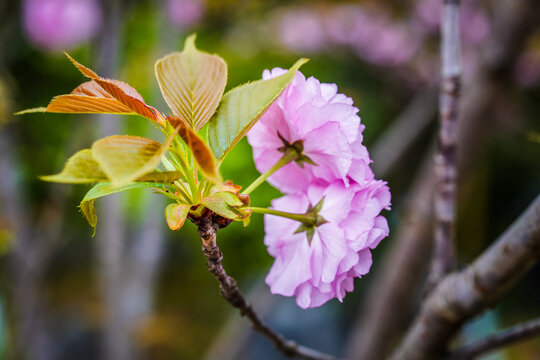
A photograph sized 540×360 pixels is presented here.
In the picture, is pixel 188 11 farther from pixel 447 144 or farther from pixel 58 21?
pixel 447 144

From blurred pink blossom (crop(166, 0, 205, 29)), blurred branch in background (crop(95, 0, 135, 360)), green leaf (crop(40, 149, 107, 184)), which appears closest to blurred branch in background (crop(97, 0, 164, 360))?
blurred branch in background (crop(95, 0, 135, 360))

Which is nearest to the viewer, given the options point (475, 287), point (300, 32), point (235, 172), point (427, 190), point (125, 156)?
point (125, 156)

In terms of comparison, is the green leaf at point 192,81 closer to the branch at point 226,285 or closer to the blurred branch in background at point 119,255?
the branch at point 226,285

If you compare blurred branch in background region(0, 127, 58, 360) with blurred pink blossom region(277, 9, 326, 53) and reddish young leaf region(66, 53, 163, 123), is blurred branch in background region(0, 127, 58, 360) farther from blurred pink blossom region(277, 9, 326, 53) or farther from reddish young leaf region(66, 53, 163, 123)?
blurred pink blossom region(277, 9, 326, 53)

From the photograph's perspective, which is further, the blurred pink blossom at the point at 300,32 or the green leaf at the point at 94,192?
the blurred pink blossom at the point at 300,32

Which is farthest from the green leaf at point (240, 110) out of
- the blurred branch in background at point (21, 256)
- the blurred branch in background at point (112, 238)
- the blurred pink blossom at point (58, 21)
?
the blurred pink blossom at point (58, 21)

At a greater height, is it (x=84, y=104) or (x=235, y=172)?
(x=84, y=104)

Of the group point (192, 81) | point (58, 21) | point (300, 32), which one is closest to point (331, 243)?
point (192, 81)
